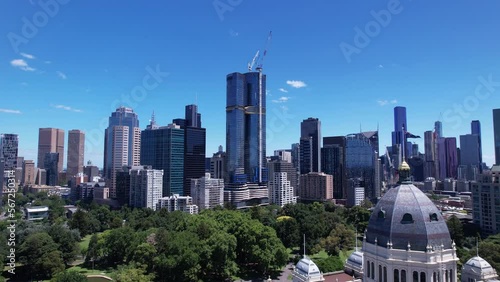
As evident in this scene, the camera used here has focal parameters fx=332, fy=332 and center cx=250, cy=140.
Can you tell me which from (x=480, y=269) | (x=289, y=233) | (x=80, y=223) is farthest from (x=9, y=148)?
(x=480, y=269)

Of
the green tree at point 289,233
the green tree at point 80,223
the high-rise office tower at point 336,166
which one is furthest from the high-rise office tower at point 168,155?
the green tree at point 289,233

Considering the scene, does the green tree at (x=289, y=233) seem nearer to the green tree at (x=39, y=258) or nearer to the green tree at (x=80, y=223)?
the green tree at (x=39, y=258)

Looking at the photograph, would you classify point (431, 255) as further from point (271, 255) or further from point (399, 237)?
point (271, 255)

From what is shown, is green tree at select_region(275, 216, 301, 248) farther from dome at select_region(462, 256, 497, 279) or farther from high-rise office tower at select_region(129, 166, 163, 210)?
high-rise office tower at select_region(129, 166, 163, 210)

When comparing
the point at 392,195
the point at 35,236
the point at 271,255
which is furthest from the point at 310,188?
the point at 392,195

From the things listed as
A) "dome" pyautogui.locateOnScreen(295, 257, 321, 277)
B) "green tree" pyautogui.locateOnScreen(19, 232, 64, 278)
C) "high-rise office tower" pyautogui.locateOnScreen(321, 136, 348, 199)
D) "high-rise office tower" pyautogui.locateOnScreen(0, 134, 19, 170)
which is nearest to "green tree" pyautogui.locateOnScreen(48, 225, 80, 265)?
"green tree" pyautogui.locateOnScreen(19, 232, 64, 278)

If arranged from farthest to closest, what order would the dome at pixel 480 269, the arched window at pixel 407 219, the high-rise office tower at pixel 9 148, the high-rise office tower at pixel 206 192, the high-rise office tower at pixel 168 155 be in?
the high-rise office tower at pixel 168 155
the high-rise office tower at pixel 206 192
the high-rise office tower at pixel 9 148
the dome at pixel 480 269
the arched window at pixel 407 219
